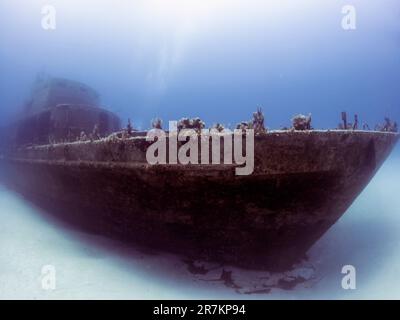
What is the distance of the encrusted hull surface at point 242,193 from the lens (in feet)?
15.0

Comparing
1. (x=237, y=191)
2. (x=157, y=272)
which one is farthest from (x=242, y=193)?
(x=157, y=272)

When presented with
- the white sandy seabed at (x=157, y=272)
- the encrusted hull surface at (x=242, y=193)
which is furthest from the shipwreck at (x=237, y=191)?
the white sandy seabed at (x=157, y=272)

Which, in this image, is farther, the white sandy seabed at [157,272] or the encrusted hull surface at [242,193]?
the white sandy seabed at [157,272]

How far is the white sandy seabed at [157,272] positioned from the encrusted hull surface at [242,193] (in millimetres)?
292

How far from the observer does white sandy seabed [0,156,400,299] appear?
5.03 meters

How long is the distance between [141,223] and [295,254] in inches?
119

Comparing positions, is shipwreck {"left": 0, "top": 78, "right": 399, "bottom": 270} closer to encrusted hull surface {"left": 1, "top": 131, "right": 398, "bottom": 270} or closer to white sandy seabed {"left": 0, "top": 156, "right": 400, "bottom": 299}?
encrusted hull surface {"left": 1, "top": 131, "right": 398, "bottom": 270}

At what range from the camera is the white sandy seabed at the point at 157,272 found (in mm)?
5027

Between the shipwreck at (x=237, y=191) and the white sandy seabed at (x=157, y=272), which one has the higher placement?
the shipwreck at (x=237, y=191)

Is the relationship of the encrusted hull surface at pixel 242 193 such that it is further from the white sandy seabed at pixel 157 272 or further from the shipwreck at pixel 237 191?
the white sandy seabed at pixel 157 272

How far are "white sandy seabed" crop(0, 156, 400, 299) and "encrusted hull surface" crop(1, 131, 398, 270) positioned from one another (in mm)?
292

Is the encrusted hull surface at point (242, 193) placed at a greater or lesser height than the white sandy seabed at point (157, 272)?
greater

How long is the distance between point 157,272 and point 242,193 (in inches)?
86.0
